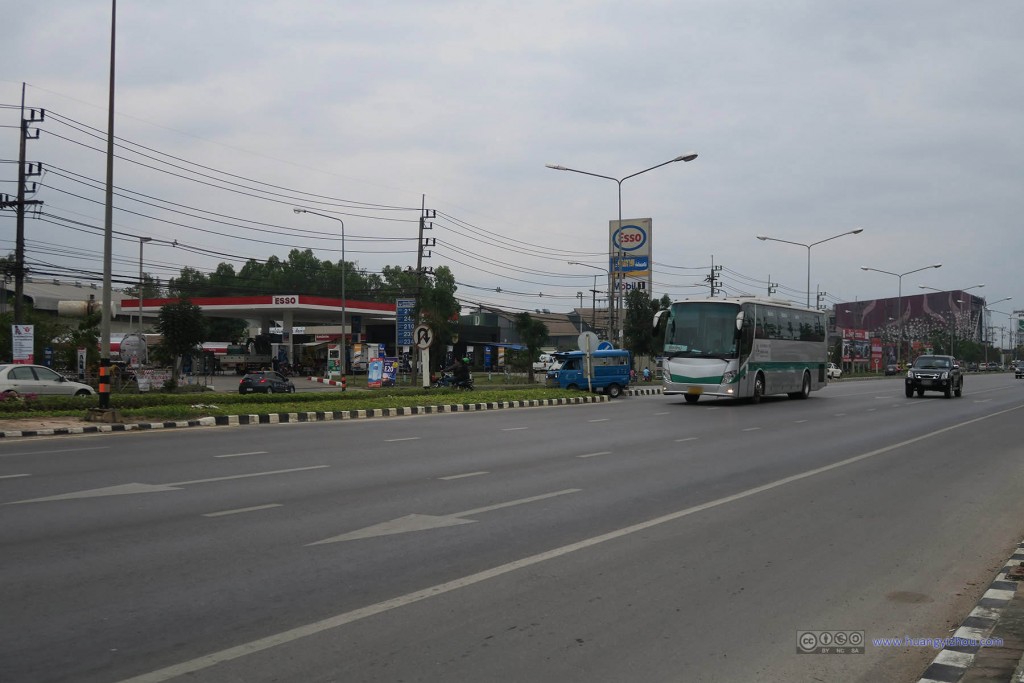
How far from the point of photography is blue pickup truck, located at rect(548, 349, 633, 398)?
1459 inches

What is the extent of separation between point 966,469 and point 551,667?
10885 mm

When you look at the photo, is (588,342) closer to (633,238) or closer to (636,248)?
(636,248)

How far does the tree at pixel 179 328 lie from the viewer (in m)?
39.8

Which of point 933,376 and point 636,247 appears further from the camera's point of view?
point 636,247

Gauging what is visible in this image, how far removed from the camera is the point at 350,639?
4.87 metres

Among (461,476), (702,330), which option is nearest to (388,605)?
(461,476)

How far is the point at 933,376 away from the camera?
34.8 meters

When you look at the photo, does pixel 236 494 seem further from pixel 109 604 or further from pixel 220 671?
pixel 220 671

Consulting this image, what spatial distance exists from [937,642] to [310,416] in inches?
806

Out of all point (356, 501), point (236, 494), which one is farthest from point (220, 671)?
point (236, 494)

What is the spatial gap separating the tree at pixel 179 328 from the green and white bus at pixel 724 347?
→ 75.5 ft

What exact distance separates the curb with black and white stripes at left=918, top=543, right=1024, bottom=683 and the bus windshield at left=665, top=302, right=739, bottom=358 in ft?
71.0

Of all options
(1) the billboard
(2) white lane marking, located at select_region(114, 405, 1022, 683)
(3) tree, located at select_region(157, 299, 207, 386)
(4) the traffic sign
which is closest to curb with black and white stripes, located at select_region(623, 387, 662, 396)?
(1) the billboard

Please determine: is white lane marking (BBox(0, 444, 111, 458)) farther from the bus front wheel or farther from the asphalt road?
the bus front wheel
